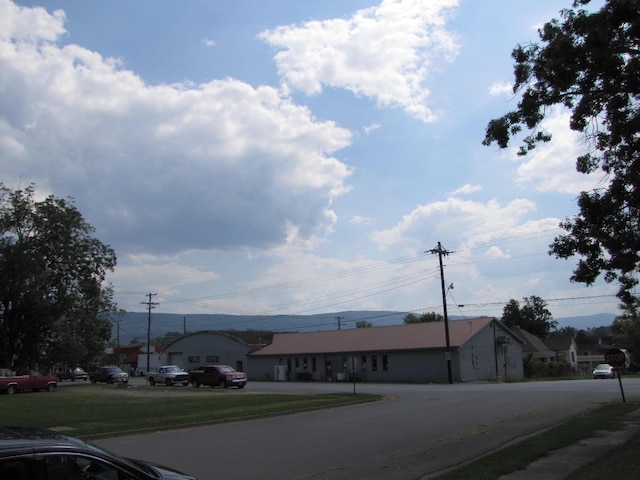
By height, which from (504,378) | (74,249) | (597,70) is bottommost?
(504,378)

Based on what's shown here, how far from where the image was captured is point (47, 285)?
49219 mm

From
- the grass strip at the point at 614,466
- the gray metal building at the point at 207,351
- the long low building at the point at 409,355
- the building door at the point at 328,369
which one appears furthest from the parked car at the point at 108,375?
the grass strip at the point at 614,466

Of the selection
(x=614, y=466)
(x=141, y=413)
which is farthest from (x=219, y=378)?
(x=614, y=466)

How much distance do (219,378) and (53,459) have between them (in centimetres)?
4040

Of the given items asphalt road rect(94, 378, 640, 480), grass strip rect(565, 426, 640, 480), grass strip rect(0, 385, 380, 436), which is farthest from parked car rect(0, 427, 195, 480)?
grass strip rect(0, 385, 380, 436)

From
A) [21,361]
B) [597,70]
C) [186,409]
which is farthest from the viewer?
[21,361]

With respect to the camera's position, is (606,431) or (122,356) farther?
(122,356)

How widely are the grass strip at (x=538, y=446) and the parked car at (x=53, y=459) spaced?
18.1 feet

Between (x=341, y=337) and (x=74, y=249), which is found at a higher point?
(x=74, y=249)

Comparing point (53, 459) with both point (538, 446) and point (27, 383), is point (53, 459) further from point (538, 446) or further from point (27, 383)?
point (27, 383)

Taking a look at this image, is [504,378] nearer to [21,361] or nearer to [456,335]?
[456,335]

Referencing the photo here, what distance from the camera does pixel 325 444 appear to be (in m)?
12.6

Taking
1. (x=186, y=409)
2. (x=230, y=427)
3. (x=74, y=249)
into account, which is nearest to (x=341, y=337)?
(x=74, y=249)

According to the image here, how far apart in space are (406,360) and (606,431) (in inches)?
1594
